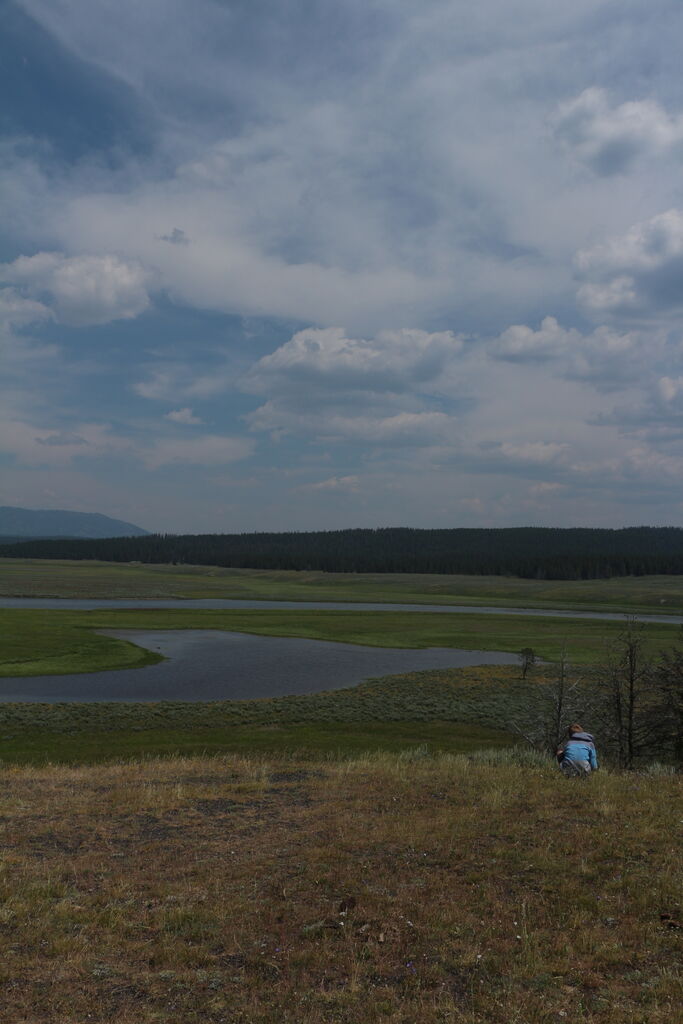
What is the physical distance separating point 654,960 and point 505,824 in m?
5.00

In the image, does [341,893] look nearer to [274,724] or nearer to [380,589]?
[274,724]

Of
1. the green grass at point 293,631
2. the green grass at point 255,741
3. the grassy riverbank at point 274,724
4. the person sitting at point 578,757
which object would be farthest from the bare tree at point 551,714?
the green grass at point 293,631

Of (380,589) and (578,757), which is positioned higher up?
(578,757)

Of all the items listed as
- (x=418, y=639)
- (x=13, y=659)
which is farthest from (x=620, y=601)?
(x=13, y=659)

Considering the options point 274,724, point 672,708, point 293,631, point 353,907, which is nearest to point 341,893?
point 353,907

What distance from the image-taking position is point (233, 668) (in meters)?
53.7

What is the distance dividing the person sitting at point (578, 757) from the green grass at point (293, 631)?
43665mm

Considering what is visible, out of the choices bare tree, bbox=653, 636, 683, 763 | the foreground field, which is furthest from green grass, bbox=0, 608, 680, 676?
bare tree, bbox=653, 636, 683, 763

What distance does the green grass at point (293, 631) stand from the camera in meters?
57.2

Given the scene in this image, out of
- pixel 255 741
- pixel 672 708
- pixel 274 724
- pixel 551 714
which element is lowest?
pixel 274 724

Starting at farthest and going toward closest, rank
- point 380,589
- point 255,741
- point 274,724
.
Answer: point 380,589 < point 274,724 < point 255,741

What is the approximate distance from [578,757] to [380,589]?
148849mm

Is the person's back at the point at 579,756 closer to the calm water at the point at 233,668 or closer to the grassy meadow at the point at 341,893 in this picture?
the grassy meadow at the point at 341,893

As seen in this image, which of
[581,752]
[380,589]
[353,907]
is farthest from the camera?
[380,589]
